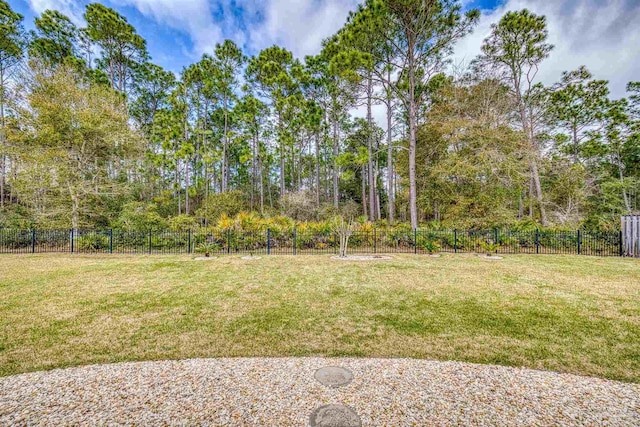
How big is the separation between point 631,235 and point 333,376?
1280cm

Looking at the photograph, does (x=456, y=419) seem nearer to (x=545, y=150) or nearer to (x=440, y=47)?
(x=440, y=47)

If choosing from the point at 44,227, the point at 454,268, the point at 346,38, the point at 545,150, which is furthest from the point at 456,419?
the point at 545,150

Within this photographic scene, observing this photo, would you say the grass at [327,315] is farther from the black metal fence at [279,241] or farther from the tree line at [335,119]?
the tree line at [335,119]

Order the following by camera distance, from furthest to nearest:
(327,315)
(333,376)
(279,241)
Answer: (279,241) < (327,315) < (333,376)

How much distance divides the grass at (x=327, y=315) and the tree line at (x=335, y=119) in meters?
7.33

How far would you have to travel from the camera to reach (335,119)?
785 inches

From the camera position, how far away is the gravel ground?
193 cm

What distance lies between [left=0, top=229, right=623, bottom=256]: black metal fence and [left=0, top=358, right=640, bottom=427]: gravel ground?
7.77m

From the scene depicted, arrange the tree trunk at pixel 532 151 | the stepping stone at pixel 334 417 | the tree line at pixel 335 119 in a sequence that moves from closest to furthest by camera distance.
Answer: the stepping stone at pixel 334 417, the tree line at pixel 335 119, the tree trunk at pixel 532 151

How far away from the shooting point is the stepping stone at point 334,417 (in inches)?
73.5

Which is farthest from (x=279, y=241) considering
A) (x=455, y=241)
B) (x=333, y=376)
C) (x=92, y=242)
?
(x=333, y=376)

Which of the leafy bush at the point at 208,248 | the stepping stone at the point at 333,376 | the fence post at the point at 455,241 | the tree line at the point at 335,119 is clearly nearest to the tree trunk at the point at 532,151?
the tree line at the point at 335,119

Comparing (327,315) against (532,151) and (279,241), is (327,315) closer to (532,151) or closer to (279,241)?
(279,241)

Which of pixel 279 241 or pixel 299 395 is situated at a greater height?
pixel 279 241
